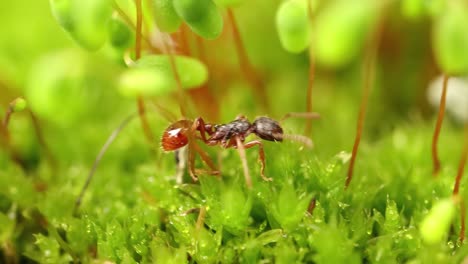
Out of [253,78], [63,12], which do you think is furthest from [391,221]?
[253,78]

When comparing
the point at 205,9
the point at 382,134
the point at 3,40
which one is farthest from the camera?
the point at 3,40

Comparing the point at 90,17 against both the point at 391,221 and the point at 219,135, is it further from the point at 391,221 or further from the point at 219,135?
the point at 391,221

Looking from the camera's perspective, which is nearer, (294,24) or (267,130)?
(294,24)

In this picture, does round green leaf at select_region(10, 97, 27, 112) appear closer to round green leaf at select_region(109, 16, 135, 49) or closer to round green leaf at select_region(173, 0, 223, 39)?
round green leaf at select_region(109, 16, 135, 49)

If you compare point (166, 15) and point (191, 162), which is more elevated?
point (166, 15)

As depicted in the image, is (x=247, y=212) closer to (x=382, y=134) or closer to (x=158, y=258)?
(x=158, y=258)

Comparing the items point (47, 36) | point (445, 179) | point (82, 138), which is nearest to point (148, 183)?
point (82, 138)

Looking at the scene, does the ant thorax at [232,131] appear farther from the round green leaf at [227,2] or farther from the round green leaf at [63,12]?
the round green leaf at [63,12]
